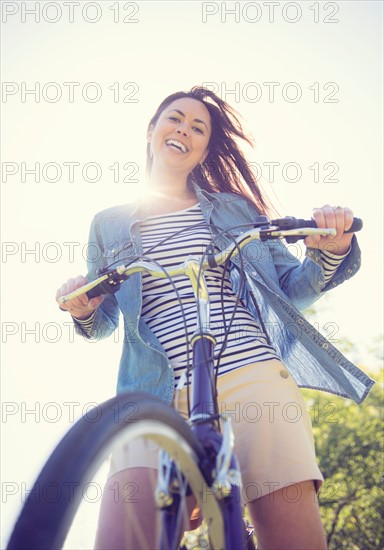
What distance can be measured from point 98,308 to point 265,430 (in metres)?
0.94

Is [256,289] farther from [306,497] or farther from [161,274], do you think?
[306,497]

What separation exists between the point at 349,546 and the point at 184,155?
10.5 meters

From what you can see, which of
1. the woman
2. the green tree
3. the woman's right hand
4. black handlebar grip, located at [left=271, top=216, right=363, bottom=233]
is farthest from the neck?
the green tree

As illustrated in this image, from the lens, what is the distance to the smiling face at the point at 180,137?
3.03 m

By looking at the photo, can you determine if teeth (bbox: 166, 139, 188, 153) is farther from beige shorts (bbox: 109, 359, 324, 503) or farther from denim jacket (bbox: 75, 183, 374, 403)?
beige shorts (bbox: 109, 359, 324, 503)

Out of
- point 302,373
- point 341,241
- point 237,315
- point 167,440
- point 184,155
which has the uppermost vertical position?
point 184,155

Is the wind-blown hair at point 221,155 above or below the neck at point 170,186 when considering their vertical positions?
above

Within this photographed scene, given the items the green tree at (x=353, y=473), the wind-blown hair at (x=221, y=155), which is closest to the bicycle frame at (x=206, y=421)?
the wind-blown hair at (x=221, y=155)

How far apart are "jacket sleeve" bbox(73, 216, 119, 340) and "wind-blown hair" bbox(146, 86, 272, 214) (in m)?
0.72

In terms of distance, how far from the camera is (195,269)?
1955 mm

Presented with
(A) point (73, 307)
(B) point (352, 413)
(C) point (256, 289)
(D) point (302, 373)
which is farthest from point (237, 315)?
(B) point (352, 413)

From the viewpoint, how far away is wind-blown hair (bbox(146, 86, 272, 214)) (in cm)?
337

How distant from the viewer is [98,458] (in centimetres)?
112

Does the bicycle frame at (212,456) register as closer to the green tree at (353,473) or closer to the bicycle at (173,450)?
the bicycle at (173,450)
